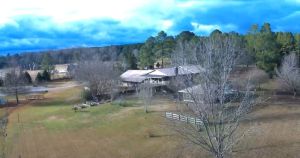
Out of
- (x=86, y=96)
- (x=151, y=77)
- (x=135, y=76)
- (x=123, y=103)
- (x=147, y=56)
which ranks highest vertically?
(x=147, y=56)

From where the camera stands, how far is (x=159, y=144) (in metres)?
29.6

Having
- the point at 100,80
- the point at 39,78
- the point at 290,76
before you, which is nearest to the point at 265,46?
the point at 290,76

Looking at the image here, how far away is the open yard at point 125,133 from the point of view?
2772cm

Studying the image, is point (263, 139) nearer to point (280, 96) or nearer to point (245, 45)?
point (280, 96)

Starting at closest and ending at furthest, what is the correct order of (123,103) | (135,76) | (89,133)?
(89,133)
(123,103)
(135,76)

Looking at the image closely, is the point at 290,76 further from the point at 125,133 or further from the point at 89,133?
the point at 89,133

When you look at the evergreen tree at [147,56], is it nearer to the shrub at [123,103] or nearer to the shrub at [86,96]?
the shrub at [86,96]

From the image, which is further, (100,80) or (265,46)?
(100,80)

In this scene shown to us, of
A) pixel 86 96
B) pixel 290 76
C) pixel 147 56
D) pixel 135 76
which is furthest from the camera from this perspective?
pixel 147 56

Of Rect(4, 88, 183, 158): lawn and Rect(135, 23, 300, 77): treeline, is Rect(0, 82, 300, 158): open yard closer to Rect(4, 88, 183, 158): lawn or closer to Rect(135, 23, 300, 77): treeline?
Rect(4, 88, 183, 158): lawn

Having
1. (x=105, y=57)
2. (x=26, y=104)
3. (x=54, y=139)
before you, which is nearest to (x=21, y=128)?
(x=54, y=139)

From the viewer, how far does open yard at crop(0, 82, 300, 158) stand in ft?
90.9

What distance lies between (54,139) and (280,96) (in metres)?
27.0

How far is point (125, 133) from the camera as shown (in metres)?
33.9
